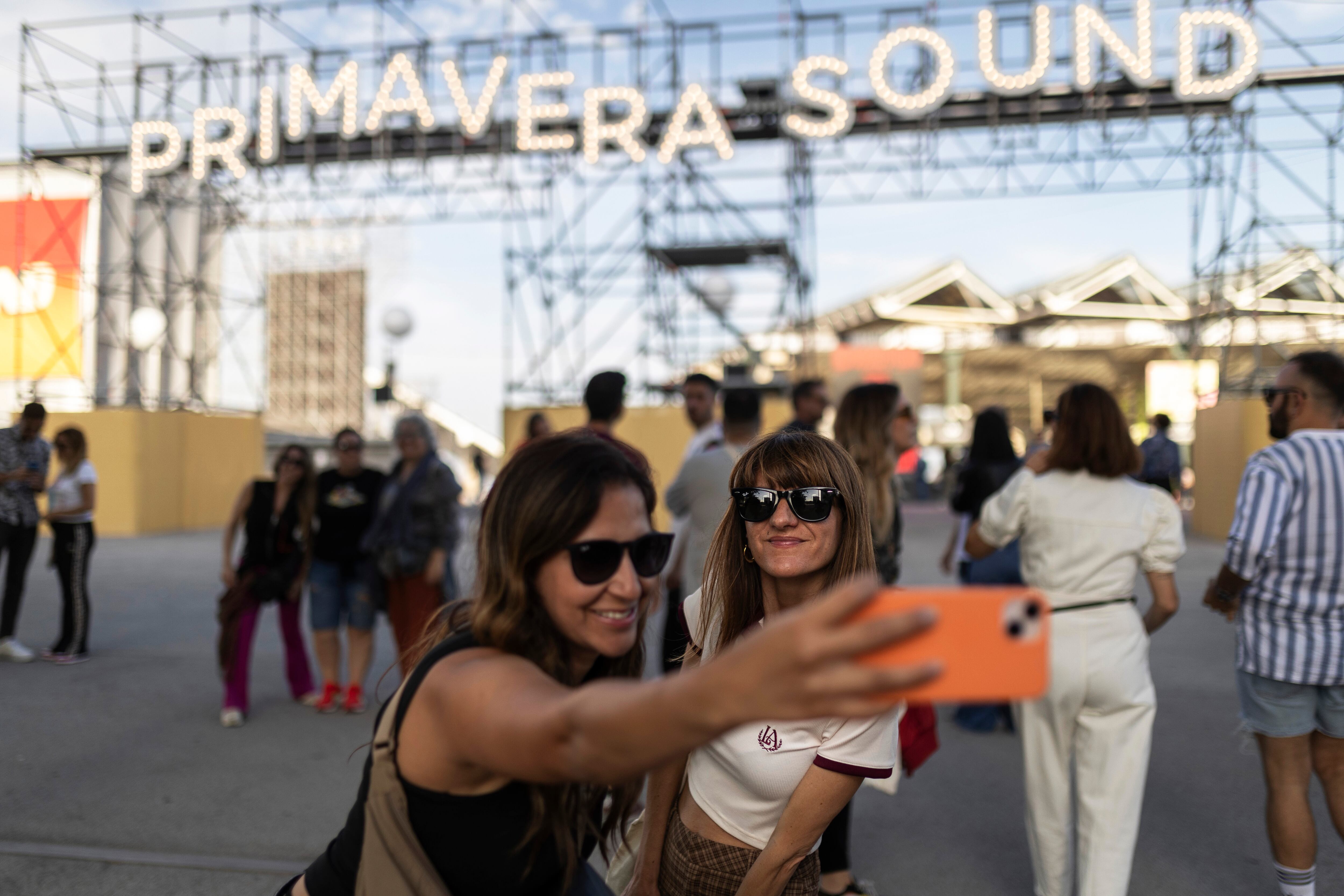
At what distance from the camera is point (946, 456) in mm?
30375

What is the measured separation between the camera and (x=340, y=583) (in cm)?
605

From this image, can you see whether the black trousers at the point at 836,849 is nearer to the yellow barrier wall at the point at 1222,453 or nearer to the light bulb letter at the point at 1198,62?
the yellow barrier wall at the point at 1222,453

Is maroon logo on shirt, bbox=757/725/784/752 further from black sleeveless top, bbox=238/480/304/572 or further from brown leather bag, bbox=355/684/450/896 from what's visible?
black sleeveless top, bbox=238/480/304/572

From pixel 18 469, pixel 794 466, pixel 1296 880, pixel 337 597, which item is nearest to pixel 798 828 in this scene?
pixel 794 466

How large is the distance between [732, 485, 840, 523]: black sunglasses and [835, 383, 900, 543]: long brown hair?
1.76 metres

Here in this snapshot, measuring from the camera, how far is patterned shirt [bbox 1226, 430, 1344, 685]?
309cm

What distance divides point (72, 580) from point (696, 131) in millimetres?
11780

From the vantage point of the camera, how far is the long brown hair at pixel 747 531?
224 cm

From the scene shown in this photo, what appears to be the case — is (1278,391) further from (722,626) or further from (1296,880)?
(722,626)

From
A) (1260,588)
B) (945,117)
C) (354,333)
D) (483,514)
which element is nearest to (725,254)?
(945,117)

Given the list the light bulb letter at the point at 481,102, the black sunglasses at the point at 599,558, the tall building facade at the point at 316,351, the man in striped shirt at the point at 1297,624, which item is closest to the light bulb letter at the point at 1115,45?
the light bulb letter at the point at 481,102

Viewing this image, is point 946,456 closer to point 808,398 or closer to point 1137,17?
point 1137,17

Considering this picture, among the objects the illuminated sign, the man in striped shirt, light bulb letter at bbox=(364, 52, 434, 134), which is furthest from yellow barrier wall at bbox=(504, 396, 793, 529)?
the man in striped shirt

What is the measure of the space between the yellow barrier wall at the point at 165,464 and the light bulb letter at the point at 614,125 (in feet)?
27.1
